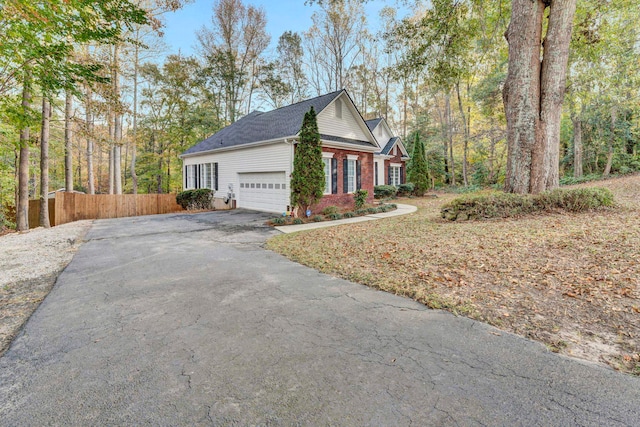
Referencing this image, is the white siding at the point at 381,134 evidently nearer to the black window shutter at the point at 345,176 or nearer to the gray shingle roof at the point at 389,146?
the gray shingle roof at the point at 389,146

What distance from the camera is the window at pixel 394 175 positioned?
24116 millimetres

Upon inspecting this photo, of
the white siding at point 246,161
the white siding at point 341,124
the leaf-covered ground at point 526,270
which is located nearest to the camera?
the leaf-covered ground at point 526,270

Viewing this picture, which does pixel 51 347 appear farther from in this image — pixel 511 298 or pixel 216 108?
pixel 216 108

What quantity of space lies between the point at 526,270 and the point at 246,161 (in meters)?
13.0

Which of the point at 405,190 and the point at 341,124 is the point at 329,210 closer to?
the point at 341,124

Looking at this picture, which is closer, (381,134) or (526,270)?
(526,270)

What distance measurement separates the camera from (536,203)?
7.98m

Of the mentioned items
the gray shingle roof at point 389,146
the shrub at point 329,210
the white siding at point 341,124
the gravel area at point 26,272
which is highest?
the gray shingle roof at point 389,146

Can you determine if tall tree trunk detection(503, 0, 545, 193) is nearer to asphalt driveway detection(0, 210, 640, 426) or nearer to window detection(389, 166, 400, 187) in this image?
asphalt driveway detection(0, 210, 640, 426)

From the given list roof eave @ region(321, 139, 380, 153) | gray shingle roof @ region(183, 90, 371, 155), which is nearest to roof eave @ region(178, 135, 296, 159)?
gray shingle roof @ region(183, 90, 371, 155)

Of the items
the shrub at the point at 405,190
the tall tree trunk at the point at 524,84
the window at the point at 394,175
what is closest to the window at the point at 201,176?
the shrub at the point at 405,190

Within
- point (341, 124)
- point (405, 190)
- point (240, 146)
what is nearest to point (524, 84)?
point (341, 124)

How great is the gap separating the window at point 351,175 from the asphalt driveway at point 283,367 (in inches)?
411

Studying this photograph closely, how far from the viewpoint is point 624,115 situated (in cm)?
1880
